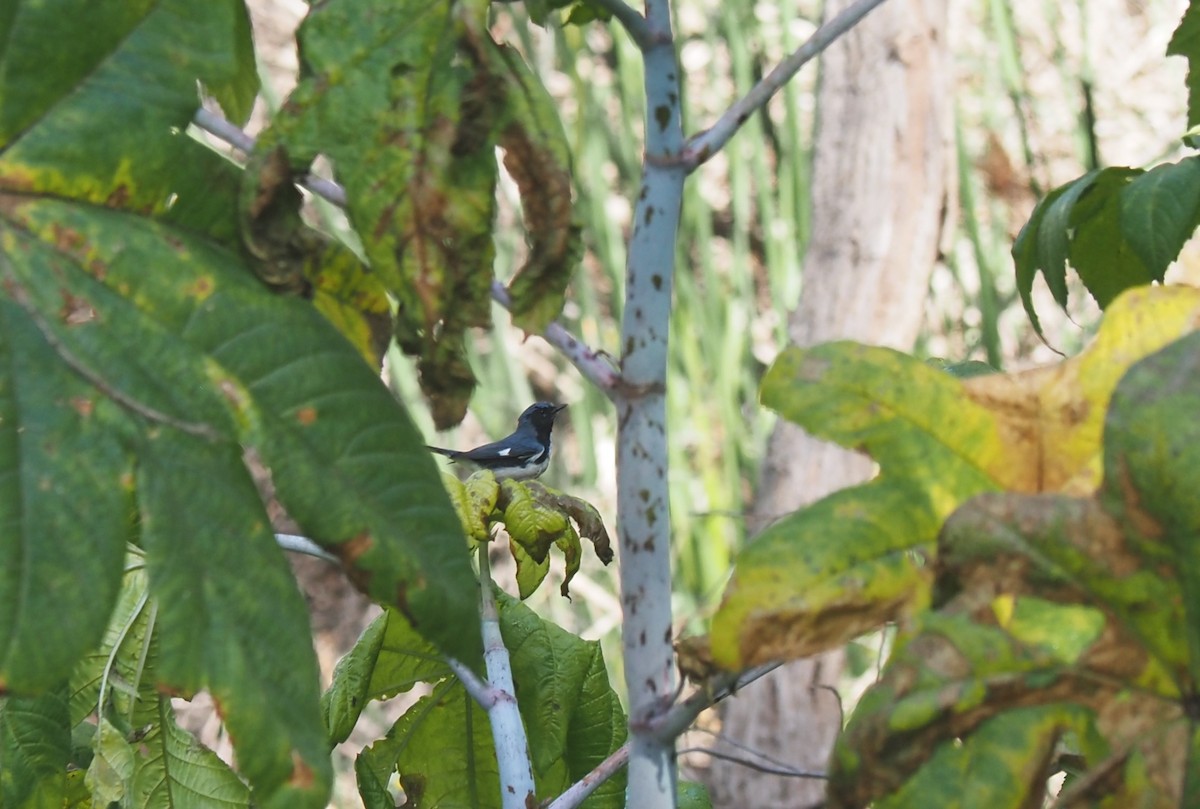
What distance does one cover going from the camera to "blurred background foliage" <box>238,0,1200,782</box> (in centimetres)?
370

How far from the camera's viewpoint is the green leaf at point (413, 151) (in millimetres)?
537

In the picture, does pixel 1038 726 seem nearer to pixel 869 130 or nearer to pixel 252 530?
pixel 252 530

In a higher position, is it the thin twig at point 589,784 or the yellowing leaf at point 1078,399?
the yellowing leaf at point 1078,399

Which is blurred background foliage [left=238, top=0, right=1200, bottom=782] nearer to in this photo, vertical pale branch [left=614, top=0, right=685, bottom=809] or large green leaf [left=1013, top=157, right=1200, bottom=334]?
large green leaf [left=1013, top=157, right=1200, bottom=334]

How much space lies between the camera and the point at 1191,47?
101cm

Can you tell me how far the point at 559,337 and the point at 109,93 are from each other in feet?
0.74

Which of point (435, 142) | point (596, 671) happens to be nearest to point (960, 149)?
point (596, 671)

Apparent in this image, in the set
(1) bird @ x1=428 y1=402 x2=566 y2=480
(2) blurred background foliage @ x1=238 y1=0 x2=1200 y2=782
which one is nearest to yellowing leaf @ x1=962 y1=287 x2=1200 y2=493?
(1) bird @ x1=428 y1=402 x2=566 y2=480

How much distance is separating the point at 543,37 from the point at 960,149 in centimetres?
133

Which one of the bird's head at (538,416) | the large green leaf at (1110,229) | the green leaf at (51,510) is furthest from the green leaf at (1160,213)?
the bird's head at (538,416)

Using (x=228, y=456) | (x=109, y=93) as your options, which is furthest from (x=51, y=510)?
(x=109, y=93)

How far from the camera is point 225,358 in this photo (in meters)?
0.57

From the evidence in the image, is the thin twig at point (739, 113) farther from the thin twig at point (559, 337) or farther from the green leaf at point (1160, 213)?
the green leaf at point (1160, 213)

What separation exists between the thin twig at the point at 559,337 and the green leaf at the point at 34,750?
392 millimetres
